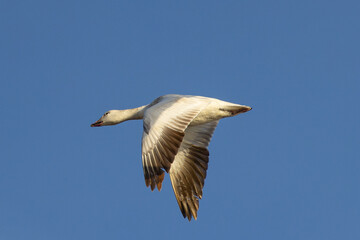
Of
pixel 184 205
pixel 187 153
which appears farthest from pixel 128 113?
pixel 184 205

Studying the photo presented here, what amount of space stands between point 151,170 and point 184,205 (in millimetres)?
2510

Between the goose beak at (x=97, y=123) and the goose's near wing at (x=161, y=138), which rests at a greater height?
the goose beak at (x=97, y=123)

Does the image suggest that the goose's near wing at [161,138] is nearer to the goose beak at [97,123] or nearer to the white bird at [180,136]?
the white bird at [180,136]

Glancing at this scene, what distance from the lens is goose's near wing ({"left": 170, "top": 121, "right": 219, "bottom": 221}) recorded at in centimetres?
1383

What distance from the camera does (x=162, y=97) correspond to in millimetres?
14227

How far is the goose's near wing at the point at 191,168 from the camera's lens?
545 inches

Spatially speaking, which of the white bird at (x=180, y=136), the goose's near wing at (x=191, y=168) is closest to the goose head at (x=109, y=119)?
the white bird at (x=180, y=136)

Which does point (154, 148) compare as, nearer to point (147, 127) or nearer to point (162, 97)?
point (147, 127)

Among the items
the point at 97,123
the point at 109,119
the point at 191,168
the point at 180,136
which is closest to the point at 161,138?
the point at 180,136

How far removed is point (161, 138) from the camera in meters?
11.6

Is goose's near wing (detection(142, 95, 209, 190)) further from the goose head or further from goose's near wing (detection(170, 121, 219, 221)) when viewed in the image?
the goose head

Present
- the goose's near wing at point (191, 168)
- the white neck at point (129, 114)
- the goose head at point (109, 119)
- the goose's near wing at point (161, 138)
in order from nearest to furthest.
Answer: the goose's near wing at point (161, 138) → the goose's near wing at point (191, 168) → the white neck at point (129, 114) → the goose head at point (109, 119)

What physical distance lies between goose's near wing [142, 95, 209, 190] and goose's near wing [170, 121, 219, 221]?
2287 millimetres

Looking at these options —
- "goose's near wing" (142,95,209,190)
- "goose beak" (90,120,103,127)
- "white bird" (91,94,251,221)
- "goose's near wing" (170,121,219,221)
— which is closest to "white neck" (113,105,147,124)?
"white bird" (91,94,251,221)
